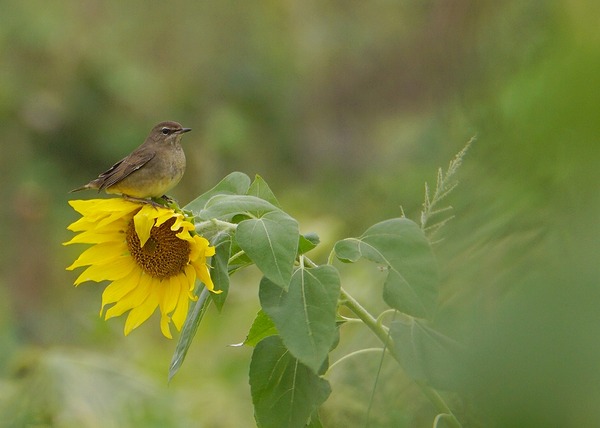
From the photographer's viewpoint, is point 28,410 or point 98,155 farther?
point 98,155

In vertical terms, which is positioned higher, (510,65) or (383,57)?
(383,57)

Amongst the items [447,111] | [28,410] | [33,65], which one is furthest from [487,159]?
[33,65]

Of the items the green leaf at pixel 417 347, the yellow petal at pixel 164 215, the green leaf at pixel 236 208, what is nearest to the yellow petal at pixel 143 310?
the yellow petal at pixel 164 215

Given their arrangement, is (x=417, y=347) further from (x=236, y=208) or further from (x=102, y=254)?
(x=102, y=254)

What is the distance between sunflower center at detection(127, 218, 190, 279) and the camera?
111cm

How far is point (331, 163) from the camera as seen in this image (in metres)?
7.42

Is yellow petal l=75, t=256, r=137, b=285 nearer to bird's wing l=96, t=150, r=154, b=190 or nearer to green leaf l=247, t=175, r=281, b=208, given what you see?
green leaf l=247, t=175, r=281, b=208

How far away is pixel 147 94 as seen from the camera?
820 cm

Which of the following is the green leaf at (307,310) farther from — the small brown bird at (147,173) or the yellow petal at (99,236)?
the small brown bird at (147,173)

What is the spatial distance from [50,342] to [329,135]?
378 cm

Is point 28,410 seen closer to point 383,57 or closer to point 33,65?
point 383,57

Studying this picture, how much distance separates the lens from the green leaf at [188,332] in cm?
95

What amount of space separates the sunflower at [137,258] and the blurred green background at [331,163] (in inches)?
9.7

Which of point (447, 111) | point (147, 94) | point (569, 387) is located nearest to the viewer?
point (569, 387)
